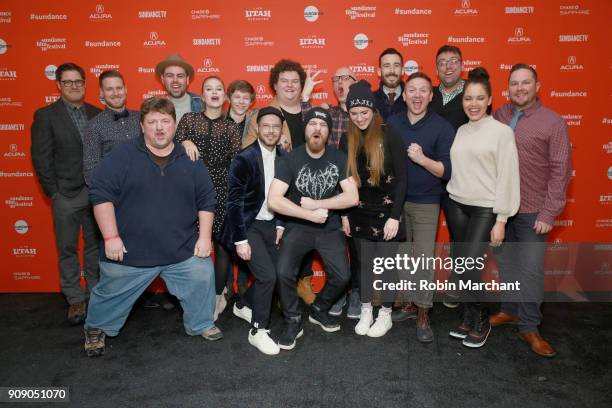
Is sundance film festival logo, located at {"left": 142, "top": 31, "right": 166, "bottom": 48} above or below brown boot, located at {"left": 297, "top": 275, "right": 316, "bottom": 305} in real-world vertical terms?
above

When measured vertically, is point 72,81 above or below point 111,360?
above

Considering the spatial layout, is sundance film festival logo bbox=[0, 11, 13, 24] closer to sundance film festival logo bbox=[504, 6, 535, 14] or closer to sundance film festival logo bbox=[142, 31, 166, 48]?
sundance film festival logo bbox=[142, 31, 166, 48]

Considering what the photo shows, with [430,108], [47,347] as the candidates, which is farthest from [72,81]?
[430,108]

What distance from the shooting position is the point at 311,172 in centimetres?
289

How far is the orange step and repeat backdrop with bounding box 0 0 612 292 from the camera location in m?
3.89

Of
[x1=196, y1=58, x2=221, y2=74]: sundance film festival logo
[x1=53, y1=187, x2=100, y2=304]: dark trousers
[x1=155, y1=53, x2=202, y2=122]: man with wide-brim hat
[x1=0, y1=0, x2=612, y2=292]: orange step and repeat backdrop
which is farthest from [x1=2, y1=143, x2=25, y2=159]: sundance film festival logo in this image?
[x1=196, y1=58, x2=221, y2=74]: sundance film festival logo

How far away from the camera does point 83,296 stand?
3551 millimetres

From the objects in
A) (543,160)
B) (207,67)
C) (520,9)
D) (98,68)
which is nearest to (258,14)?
(207,67)

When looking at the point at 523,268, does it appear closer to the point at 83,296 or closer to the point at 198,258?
the point at 198,258

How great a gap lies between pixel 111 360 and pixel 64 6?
3.11 m

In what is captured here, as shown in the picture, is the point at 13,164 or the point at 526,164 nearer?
the point at 526,164

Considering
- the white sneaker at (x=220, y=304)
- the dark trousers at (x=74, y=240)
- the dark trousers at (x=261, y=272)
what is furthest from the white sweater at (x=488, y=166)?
the dark trousers at (x=74, y=240)

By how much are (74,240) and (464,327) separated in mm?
3097

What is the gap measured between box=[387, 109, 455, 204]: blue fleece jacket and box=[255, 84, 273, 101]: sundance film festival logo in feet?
4.65
